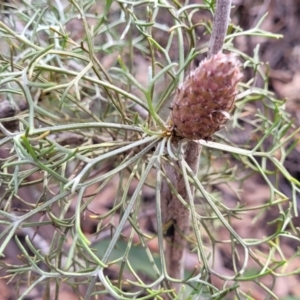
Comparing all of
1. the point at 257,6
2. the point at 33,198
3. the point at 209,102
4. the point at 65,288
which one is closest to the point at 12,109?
the point at 209,102

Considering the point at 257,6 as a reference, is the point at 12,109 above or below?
above

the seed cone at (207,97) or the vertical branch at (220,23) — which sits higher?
the vertical branch at (220,23)

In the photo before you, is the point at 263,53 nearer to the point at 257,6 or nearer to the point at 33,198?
the point at 257,6

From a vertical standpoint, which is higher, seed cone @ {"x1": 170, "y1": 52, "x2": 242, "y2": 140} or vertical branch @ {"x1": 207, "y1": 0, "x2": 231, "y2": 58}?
vertical branch @ {"x1": 207, "y1": 0, "x2": 231, "y2": 58}

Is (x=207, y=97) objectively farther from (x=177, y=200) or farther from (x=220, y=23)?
(x=177, y=200)
